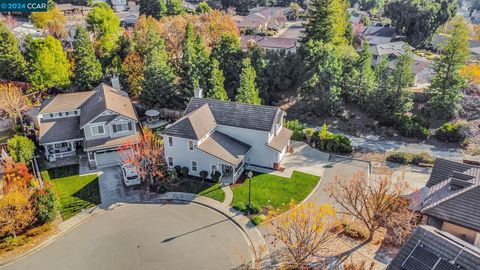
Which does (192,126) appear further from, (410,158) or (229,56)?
(410,158)

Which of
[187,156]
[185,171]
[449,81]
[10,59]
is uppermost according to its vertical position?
[10,59]

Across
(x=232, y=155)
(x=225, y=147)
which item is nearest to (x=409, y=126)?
(x=232, y=155)

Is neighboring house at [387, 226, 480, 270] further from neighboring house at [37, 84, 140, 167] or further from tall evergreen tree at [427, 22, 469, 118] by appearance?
tall evergreen tree at [427, 22, 469, 118]

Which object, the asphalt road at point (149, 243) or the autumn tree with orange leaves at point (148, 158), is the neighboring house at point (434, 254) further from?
the autumn tree with orange leaves at point (148, 158)

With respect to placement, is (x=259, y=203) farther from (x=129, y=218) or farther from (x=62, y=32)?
(x=62, y=32)

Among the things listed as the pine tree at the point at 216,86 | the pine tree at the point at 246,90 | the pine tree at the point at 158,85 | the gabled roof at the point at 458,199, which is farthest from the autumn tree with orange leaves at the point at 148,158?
the gabled roof at the point at 458,199

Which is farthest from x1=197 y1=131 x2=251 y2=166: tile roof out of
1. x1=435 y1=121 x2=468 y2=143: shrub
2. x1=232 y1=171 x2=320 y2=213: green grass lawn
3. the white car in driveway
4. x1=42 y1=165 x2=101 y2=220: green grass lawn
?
x1=435 y1=121 x2=468 y2=143: shrub
